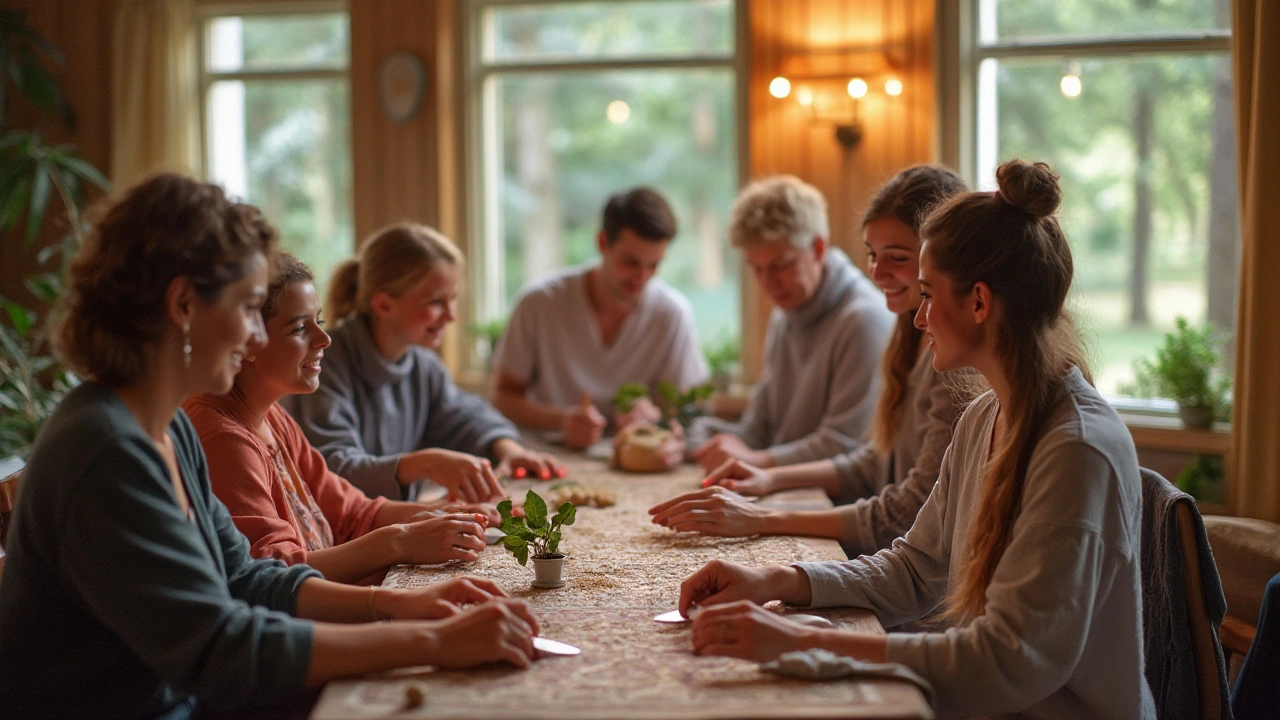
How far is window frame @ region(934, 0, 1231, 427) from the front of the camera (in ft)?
14.0

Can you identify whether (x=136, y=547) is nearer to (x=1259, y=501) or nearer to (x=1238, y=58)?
(x=1259, y=501)

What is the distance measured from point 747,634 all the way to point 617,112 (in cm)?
380

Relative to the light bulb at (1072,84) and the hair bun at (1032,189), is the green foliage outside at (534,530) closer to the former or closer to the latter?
the hair bun at (1032,189)

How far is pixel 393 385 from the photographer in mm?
3195

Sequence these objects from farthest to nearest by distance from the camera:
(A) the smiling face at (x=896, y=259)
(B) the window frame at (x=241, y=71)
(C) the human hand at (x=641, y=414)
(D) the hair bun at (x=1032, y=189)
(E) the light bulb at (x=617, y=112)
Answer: (B) the window frame at (x=241, y=71)
(E) the light bulb at (x=617, y=112)
(C) the human hand at (x=641, y=414)
(A) the smiling face at (x=896, y=259)
(D) the hair bun at (x=1032, y=189)

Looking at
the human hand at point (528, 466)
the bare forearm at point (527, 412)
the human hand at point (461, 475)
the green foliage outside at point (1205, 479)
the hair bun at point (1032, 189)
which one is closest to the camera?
the hair bun at point (1032, 189)

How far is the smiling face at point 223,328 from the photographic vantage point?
1.61 meters

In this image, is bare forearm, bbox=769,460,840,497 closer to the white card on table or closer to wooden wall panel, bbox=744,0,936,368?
the white card on table

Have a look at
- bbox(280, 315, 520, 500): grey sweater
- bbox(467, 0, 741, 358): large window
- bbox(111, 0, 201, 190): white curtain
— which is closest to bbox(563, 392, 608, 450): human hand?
bbox(280, 315, 520, 500): grey sweater

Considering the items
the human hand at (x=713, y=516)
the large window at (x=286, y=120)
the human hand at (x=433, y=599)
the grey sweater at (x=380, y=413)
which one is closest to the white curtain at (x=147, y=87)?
the large window at (x=286, y=120)

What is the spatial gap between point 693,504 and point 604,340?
1831 millimetres

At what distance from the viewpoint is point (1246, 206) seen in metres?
3.45

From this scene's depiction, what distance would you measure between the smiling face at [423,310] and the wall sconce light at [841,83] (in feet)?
6.42

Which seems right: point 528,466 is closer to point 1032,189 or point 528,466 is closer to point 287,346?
point 287,346
